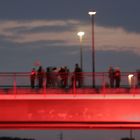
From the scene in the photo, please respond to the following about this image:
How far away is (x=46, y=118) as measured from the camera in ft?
118

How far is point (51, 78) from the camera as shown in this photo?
40.3 metres

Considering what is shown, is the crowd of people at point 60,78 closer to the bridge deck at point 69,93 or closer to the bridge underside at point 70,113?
the bridge deck at point 69,93

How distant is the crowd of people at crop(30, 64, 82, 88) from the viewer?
40.0m

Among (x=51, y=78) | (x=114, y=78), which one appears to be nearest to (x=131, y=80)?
(x=114, y=78)

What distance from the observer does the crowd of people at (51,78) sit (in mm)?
40031

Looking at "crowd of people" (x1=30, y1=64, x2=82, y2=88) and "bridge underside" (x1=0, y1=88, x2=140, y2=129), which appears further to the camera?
"crowd of people" (x1=30, y1=64, x2=82, y2=88)

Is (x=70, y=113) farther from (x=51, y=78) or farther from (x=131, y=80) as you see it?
(x=131, y=80)

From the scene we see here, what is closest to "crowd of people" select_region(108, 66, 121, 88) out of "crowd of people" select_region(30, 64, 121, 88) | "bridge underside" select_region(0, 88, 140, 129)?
"crowd of people" select_region(30, 64, 121, 88)

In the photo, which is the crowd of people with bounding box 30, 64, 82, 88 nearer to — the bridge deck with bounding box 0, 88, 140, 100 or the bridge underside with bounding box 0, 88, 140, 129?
the bridge deck with bounding box 0, 88, 140, 100

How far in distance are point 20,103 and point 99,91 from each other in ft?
16.2

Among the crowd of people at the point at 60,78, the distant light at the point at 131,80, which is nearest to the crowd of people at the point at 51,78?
the crowd of people at the point at 60,78

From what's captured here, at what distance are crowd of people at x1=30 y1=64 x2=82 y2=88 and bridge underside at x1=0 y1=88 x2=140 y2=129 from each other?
346 centimetres

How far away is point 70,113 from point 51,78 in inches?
182

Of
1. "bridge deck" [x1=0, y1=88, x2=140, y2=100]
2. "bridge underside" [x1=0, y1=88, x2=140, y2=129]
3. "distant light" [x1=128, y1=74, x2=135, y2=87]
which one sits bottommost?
"bridge underside" [x1=0, y1=88, x2=140, y2=129]
